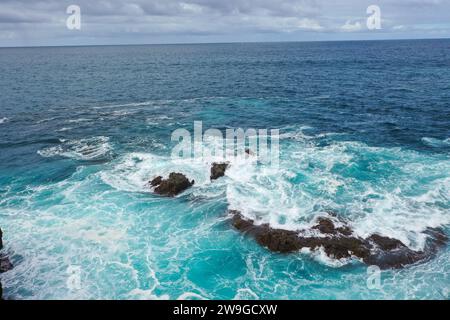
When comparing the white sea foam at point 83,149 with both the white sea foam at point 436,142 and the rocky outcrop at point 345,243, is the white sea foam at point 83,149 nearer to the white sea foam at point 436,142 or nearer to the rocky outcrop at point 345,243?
the rocky outcrop at point 345,243

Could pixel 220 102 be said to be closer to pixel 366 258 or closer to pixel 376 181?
pixel 376 181
